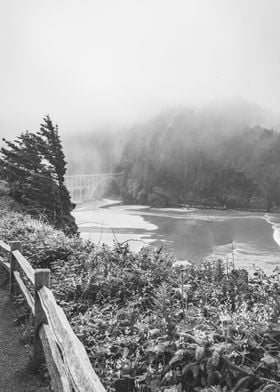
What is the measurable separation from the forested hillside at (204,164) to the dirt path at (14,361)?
76111 millimetres

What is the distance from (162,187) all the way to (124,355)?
88.5m

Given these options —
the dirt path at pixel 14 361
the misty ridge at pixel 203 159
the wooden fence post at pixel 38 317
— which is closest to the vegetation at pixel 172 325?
the wooden fence post at pixel 38 317

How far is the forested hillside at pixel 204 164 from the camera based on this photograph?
8156 centimetres

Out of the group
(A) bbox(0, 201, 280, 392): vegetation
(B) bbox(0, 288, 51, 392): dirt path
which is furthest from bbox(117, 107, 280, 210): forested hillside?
(B) bbox(0, 288, 51, 392): dirt path

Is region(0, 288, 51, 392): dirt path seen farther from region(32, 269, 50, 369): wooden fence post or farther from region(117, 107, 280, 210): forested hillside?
region(117, 107, 280, 210): forested hillside

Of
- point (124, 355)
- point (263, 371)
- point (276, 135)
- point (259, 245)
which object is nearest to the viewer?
point (263, 371)

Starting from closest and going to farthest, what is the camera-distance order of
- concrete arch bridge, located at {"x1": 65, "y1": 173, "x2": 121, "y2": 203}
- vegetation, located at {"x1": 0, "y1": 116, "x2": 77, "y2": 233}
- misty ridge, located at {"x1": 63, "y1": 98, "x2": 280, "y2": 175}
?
vegetation, located at {"x1": 0, "y1": 116, "x2": 77, "y2": 233} < concrete arch bridge, located at {"x1": 65, "y1": 173, "x2": 121, "y2": 203} < misty ridge, located at {"x1": 63, "y1": 98, "x2": 280, "y2": 175}

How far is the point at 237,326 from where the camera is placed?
3031 millimetres

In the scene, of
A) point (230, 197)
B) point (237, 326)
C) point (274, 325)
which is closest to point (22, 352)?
point (237, 326)

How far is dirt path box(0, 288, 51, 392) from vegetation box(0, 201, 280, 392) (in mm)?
702

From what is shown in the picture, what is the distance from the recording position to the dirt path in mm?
3484

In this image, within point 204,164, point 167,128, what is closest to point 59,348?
point 204,164

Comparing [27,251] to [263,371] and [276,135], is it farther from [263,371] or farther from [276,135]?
[276,135]

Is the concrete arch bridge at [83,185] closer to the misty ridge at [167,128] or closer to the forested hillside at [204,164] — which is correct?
the forested hillside at [204,164]
